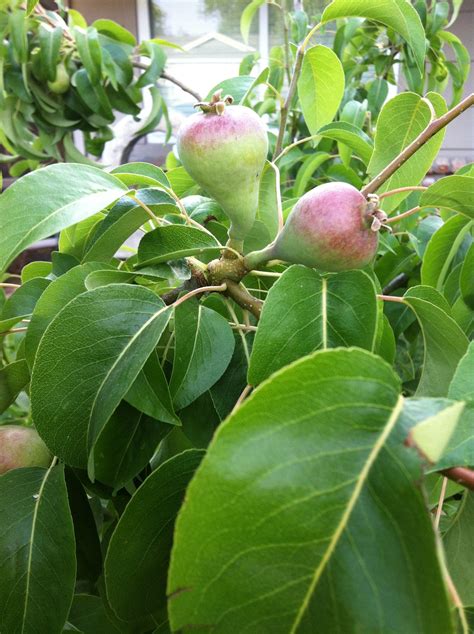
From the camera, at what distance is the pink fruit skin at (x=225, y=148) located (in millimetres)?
294

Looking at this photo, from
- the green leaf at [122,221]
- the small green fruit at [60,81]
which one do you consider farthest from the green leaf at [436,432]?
the small green fruit at [60,81]

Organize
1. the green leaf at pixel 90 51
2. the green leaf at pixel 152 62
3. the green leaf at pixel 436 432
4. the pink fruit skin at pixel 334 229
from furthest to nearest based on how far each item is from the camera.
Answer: the green leaf at pixel 152 62, the green leaf at pixel 90 51, the pink fruit skin at pixel 334 229, the green leaf at pixel 436 432

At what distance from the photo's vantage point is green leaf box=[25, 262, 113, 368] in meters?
0.33

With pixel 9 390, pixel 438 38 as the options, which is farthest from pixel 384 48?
pixel 9 390

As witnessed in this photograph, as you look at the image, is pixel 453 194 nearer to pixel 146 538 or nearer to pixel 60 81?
pixel 146 538

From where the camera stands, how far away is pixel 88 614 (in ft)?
1.40

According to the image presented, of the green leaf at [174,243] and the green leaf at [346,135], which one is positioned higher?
Answer: the green leaf at [346,135]

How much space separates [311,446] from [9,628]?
0.81ft

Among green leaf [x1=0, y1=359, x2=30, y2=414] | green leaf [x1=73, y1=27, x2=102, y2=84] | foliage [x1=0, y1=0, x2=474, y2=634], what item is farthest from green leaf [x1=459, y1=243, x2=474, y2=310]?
green leaf [x1=73, y1=27, x2=102, y2=84]

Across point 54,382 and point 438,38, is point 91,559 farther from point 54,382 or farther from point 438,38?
point 438,38

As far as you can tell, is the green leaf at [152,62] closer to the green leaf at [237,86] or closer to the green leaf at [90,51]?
the green leaf at [90,51]

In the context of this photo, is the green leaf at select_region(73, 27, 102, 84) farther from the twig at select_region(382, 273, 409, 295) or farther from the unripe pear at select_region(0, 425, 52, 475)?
the unripe pear at select_region(0, 425, 52, 475)

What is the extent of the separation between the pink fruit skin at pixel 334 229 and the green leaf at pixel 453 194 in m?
0.08

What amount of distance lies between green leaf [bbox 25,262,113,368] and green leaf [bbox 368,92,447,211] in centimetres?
22
